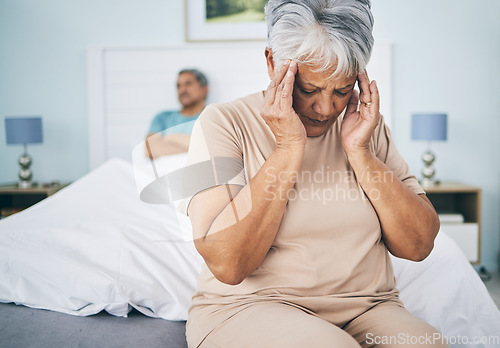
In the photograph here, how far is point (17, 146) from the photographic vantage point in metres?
3.35

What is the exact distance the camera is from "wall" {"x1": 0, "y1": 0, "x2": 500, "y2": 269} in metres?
3.20

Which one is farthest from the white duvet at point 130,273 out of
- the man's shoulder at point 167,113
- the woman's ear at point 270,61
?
the man's shoulder at point 167,113

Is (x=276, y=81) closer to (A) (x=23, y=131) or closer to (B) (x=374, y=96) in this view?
(B) (x=374, y=96)

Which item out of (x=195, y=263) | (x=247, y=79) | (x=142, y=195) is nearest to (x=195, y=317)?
(x=195, y=263)

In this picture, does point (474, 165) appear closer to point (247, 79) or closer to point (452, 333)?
point (247, 79)

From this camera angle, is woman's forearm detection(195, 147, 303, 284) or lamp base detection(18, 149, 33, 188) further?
lamp base detection(18, 149, 33, 188)

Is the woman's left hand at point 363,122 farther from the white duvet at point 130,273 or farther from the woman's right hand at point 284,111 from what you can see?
the white duvet at point 130,273

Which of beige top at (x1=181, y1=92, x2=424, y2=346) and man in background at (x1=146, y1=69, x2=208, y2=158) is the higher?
man in background at (x1=146, y1=69, x2=208, y2=158)

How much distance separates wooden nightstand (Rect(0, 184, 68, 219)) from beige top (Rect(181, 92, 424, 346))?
233 cm

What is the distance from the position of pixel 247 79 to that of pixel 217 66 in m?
0.23

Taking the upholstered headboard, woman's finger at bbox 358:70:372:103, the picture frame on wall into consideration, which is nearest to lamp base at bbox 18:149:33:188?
the upholstered headboard

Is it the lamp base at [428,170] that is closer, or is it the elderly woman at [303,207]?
the elderly woman at [303,207]

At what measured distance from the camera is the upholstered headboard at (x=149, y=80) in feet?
10.5

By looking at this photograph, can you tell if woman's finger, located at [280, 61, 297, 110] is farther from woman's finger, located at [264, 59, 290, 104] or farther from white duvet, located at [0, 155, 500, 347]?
white duvet, located at [0, 155, 500, 347]
